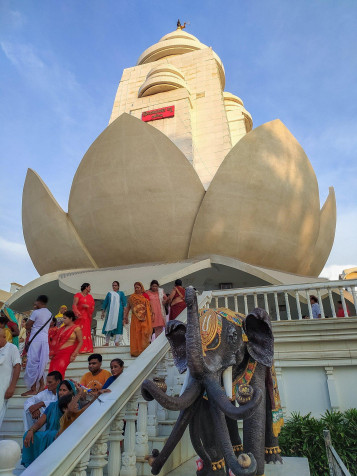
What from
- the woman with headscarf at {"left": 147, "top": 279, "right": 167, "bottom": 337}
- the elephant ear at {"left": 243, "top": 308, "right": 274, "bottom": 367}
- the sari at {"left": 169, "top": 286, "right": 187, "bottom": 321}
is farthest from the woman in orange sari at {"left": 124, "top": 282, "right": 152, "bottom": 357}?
the elephant ear at {"left": 243, "top": 308, "right": 274, "bottom": 367}

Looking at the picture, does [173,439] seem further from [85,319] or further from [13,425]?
[85,319]

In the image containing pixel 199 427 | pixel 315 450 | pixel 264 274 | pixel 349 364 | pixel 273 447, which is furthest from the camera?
pixel 264 274

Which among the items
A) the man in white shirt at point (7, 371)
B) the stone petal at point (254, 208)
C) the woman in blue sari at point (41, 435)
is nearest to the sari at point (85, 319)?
the man in white shirt at point (7, 371)

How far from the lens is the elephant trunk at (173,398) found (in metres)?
1.90

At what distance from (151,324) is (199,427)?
141 inches

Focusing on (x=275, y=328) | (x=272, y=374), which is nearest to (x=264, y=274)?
(x=275, y=328)

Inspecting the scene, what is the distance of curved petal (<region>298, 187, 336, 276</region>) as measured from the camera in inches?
494

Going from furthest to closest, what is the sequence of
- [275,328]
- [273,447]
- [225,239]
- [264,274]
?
[225,239] → [264,274] → [275,328] → [273,447]

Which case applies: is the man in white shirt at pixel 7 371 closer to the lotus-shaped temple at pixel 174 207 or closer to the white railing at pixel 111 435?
the white railing at pixel 111 435

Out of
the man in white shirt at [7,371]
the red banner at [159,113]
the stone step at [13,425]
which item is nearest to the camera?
the man in white shirt at [7,371]

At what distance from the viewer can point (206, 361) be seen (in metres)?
2.26

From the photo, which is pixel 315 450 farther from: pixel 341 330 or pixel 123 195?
pixel 123 195

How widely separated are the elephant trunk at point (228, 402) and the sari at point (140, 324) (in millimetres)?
3239

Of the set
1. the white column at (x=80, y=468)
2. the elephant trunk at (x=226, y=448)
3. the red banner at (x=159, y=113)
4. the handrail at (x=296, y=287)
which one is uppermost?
the red banner at (x=159, y=113)
